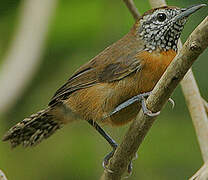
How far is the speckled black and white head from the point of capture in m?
3.80

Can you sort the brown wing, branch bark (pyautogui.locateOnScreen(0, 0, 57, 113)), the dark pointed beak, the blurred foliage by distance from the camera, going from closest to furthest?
the dark pointed beak → the brown wing → branch bark (pyautogui.locateOnScreen(0, 0, 57, 113)) → the blurred foliage

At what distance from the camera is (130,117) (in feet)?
12.7

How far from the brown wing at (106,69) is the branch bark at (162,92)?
784 millimetres

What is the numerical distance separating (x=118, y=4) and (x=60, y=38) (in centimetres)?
74

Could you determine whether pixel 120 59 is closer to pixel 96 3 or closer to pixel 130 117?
pixel 130 117

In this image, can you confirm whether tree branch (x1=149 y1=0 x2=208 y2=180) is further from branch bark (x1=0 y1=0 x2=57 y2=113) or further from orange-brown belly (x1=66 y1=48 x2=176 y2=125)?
branch bark (x1=0 y1=0 x2=57 y2=113)

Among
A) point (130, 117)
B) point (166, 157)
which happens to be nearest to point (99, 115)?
point (130, 117)

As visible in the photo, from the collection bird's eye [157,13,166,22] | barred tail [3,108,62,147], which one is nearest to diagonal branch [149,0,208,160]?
bird's eye [157,13,166,22]

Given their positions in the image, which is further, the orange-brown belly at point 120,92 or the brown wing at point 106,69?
the brown wing at point 106,69

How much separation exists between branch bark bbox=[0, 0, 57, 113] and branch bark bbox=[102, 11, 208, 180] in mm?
1447

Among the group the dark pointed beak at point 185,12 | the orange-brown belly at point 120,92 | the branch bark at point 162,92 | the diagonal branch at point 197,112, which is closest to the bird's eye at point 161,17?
Answer: the dark pointed beak at point 185,12

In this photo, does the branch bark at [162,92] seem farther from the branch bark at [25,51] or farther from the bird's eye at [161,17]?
the branch bark at [25,51]

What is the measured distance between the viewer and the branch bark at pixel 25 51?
14.5ft

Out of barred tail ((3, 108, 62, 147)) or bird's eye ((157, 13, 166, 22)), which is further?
barred tail ((3, 108, 62, 147))
